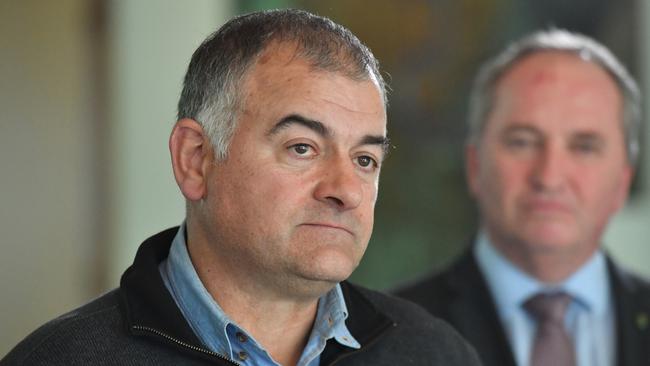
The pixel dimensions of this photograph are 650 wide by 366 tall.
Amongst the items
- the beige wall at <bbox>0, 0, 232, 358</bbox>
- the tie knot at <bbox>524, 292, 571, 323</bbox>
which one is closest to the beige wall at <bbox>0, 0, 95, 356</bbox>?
the beige wall at <bbox>0, 0, 232, 358</bbox>

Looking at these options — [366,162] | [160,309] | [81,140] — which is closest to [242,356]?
[160,309]

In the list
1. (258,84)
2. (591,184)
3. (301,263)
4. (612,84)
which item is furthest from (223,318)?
(612,84)

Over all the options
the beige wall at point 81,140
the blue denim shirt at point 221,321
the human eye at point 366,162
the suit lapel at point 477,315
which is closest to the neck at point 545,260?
the suit lapel at point 477,315

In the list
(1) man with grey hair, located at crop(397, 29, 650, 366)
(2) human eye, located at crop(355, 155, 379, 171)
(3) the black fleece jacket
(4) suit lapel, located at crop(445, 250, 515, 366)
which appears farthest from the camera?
(1) man with grey hair, located at crop(397, 29, 650, 366)

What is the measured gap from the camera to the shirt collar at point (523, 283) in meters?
3.24

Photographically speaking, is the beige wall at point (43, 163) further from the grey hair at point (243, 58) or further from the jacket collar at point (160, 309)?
the grey hair at point (243, 58)

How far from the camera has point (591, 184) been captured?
3307 millimetres

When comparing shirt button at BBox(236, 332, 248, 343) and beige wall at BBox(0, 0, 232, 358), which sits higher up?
shirt button at BBox(236, 332, 248, 343)

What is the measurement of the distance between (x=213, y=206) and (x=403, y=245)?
12.9 feet

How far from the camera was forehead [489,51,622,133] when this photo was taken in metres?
3.34

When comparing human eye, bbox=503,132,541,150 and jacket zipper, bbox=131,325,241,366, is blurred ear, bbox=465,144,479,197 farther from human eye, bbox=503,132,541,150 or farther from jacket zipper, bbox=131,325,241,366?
jacket zipper, bbox=131,325,241,366

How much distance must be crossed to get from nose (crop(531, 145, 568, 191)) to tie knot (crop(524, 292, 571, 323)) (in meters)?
0.29

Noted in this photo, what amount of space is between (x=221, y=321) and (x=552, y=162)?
148 cm

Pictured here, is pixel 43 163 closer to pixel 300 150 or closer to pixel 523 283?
pixel 523 283
